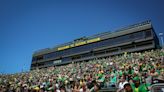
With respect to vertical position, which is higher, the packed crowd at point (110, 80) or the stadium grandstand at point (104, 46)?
the stadium grandstand at point (104, 46)

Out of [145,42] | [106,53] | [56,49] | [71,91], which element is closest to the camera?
[71,91]

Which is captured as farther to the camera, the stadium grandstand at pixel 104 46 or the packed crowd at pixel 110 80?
the stadium grandstand at pixel 104 46

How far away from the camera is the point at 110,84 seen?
12.5 m

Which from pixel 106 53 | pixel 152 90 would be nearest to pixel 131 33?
pixel 106 53

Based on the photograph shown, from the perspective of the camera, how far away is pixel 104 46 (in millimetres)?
57531

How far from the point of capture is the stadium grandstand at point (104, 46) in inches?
1964

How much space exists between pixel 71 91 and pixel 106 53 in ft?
147

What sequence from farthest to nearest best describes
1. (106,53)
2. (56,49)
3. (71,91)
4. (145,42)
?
(56,49), (106,53), (145,42), (71,91)

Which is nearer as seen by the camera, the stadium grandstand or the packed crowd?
the packed crowd

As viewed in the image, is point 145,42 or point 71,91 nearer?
point 71,91

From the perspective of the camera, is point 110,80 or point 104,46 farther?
point 104,46

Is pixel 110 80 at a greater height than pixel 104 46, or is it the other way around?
pixel 104 46

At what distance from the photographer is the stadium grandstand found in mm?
49875

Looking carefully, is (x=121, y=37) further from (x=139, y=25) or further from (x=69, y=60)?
(x=69, y=60)
